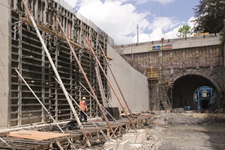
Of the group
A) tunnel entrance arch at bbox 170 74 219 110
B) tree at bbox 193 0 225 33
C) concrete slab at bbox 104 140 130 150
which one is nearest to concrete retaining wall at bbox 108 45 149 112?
concrete slab at bbox 104 140 130 150

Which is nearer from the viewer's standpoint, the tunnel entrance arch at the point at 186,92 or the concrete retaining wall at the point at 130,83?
the concrete retaining wall at the point at 130,83

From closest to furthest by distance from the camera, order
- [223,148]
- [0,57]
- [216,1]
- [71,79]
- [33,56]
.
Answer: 1. [0,57]
2. [33,56]
3. [223,148]
4. [71,79]
5. [216,1]

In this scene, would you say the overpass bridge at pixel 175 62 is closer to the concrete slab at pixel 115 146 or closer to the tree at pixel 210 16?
the tree at pixel 210 16

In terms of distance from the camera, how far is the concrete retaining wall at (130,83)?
64.4ft

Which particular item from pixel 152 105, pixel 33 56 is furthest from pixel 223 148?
pixel 152 105

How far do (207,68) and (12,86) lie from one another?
26.7 metres

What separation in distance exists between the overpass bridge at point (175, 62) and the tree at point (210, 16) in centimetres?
901

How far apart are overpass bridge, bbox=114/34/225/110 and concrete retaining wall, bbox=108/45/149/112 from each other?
2072 millimetres

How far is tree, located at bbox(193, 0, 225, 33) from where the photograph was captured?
126ft

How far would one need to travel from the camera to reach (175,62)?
32.8m

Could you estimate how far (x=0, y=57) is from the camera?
8992 millimetres

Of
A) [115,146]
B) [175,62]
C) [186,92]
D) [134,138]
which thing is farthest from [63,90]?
[186,92]

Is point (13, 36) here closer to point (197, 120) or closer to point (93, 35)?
point (93, 35)

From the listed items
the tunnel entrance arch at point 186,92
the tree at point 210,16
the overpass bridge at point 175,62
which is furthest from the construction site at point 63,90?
the tree at point 210,16
